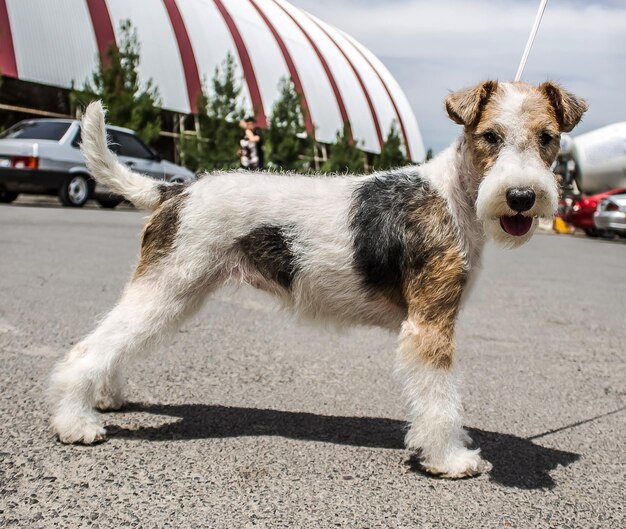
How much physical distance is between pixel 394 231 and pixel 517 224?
2.01ft

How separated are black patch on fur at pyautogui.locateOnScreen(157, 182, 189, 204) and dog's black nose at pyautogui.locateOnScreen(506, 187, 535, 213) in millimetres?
1630

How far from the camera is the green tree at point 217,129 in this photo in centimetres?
3122

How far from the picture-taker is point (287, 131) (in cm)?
3475

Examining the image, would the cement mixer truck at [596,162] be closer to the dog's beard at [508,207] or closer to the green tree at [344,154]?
the green tree at [344,154]

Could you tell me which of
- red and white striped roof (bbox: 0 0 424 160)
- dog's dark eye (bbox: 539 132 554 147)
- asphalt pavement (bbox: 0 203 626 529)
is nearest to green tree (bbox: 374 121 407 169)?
red and white striped roof (bbox: 0 0 424 160)

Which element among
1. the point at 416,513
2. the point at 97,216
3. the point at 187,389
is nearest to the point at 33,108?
the point at 97,216

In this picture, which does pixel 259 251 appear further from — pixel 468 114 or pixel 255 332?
pixel 255 332

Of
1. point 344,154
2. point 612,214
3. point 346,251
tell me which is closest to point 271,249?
point 346,251

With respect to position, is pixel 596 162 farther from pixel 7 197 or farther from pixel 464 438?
pixel 464 438

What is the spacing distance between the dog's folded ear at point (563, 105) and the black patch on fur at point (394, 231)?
649 mm

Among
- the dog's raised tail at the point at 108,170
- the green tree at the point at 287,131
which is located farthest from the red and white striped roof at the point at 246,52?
the dog's raised tail at the point at 108,170

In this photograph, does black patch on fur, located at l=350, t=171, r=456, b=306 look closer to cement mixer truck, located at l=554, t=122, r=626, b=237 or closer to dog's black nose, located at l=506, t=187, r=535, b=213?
dog's black nose, located at l=506, t=187, r=535, b=213

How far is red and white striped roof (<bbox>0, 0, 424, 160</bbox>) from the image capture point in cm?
2833

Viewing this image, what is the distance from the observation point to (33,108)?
94.4 ft
